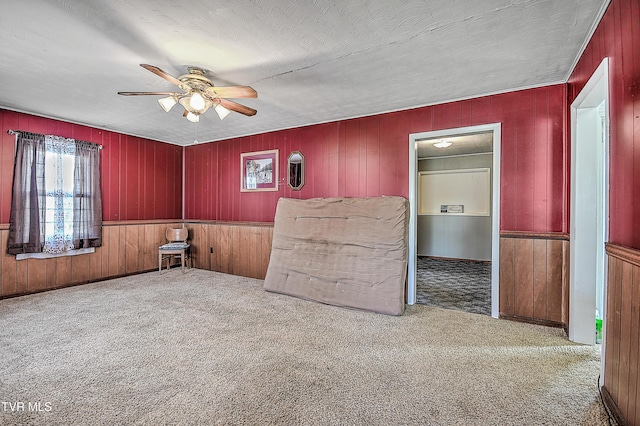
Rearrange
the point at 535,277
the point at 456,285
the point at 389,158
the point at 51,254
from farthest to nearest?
the point at 456,285 → the point at 51,254 → the point at 389,158 → the point at 535,277

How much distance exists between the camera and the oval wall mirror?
444cm

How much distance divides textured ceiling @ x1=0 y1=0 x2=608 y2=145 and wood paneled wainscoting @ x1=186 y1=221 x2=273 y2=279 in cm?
213

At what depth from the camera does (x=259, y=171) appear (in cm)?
487

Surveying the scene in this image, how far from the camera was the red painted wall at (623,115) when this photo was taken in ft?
4.69

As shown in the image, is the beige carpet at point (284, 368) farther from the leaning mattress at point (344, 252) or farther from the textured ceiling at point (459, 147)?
the textured ceiling at point (459, 147)

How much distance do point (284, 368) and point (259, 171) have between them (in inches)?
135

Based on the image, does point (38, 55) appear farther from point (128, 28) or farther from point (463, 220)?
point (463, 220)

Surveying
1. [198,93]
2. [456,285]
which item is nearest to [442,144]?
[456,285]

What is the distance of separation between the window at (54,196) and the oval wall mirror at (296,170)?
9.48 feet

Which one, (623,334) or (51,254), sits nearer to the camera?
(623,334)

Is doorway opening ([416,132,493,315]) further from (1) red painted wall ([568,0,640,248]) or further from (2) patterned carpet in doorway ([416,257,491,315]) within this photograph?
(1) red painted wall ([568,0,640,248])

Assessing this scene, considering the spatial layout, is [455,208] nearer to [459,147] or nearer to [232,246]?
[459,147]

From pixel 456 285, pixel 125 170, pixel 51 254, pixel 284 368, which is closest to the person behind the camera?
pixel 284 368

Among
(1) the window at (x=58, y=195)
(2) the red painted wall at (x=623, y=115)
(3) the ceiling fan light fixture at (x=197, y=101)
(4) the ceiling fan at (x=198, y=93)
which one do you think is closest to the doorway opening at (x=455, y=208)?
(2) the red painted wall at (x=623, y=115)
